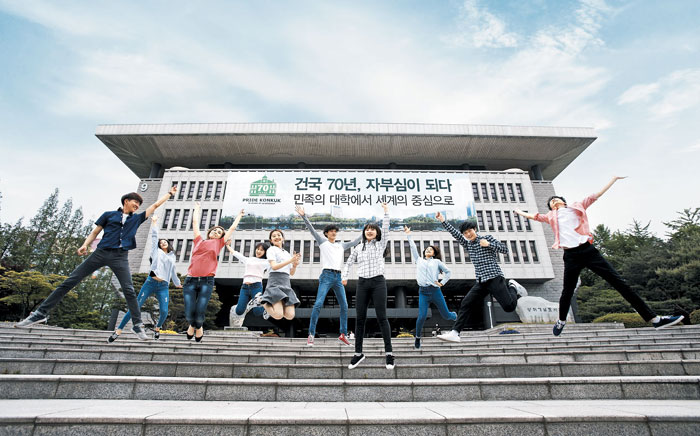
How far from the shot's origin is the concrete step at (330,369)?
3965 millimetres

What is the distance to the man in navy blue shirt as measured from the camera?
194 inches

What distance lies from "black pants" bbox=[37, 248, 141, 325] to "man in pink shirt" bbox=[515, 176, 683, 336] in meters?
6.72

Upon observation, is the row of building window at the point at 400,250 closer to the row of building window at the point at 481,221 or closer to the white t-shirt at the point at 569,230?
the row of building window at the point at 481,221

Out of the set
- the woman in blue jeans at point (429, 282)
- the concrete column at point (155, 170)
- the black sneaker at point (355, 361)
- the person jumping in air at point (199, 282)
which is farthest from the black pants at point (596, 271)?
the concrete column at point (155, 170)

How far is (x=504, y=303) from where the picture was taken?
16.5 feet

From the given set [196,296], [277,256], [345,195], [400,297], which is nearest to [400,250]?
[400,297]

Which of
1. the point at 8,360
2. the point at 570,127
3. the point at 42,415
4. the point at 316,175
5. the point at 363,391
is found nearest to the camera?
the point at 42,415

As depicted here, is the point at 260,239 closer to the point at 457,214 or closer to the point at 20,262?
the point at 457,214

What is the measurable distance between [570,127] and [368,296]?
4220 centimetres

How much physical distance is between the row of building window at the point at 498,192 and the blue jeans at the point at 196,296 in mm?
32898

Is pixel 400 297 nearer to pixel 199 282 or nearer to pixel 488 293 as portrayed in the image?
pixel 488 293

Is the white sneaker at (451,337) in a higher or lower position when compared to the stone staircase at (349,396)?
higher

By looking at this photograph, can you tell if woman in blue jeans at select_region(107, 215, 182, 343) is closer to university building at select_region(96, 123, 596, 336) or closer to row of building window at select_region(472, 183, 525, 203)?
university building at select_region(96, 123, 596, 336)

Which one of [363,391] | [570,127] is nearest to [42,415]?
[363,391]
